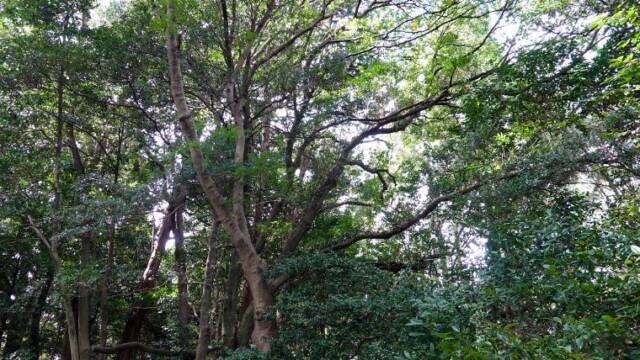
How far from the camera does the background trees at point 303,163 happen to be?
5305mm

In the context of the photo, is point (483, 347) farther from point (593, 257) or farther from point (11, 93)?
point (11, 93)

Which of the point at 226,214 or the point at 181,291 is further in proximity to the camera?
the point at 181,291

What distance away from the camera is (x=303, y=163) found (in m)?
9.80

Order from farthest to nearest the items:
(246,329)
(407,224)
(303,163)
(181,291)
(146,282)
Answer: (303,163), (146,282), (181,291), (246,329), (407,224)

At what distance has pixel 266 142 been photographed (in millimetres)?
9578

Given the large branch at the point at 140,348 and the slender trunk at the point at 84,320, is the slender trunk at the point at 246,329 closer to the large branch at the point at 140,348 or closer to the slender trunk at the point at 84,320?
the large branch at the point at 140,348

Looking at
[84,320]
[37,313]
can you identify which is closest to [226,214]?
[84,320]

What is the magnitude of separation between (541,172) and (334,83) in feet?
13.4

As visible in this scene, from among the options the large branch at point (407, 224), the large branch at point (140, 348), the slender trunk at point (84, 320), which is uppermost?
the large branch at point (407, 224)

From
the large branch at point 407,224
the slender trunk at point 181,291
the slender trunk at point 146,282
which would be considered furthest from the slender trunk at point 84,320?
the large branch at point 407,224

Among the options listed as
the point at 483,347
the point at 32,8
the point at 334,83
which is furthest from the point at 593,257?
the point at 32,8

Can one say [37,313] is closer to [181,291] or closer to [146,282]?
[146,282]

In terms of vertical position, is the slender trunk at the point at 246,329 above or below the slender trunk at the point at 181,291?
below

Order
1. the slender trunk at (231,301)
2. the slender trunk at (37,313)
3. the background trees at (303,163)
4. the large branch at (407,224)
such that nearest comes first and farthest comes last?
the background trees at (303,163), the large branch at (407,224), the slender trunk at (231,301), the slender trunk at (37,313)
